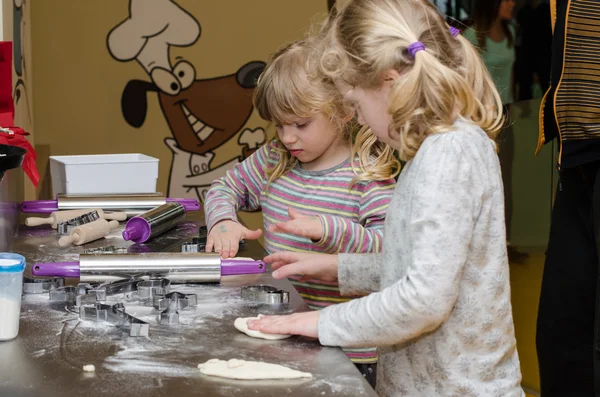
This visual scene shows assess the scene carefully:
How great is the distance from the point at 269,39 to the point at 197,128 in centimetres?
58

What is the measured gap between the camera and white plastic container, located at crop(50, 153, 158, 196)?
1965mm

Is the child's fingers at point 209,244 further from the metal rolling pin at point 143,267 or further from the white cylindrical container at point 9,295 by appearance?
the white cylindrical container at point 9,295

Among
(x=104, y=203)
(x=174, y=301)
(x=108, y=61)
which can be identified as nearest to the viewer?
(x=174, y=301)

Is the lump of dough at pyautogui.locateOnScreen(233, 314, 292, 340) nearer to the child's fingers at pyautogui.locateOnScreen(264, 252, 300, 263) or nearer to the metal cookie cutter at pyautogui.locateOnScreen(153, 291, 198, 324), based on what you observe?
the metal cookie cutter at pyautogui.locateOnScreen(153, 291, 198, 324)

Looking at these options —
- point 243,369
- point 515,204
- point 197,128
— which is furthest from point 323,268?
point 197,128

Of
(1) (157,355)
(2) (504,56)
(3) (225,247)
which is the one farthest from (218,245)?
(2) (504,56)

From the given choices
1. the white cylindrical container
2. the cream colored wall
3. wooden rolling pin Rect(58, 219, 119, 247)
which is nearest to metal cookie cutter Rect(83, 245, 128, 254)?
wooden rolling pin Rect(58, 219, 119, 247)

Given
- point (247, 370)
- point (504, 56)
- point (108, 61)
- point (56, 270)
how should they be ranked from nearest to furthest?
1. point (247, 370)
2. point (56, 270)
3. point (504, 56)
4. point (108, 61)

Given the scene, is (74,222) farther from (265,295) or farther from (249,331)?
(249,331)

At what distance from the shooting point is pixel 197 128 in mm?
3830

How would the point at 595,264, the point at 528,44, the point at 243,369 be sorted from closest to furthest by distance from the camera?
the point at 243,369, the point at 595,264, the point at 528,44

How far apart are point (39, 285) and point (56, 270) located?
0.03m

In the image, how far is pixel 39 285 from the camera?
3.55 feet

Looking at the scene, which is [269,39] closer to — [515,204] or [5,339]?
[515,204]
